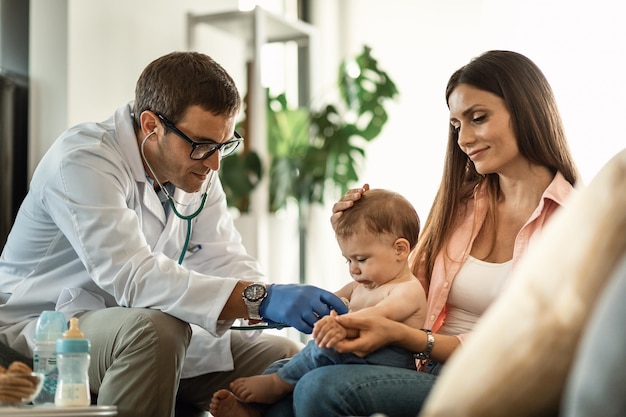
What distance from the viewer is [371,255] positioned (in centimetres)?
189

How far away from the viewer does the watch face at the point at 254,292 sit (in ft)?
6.70

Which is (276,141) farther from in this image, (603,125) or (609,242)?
(609,242)

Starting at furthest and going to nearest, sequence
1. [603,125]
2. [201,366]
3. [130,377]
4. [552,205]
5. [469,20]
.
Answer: [469,20] → [603,125] → [201,366] → [552,205] → [130,377]

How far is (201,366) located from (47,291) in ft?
1.55

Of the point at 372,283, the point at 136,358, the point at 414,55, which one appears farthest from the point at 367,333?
the point at 414,55

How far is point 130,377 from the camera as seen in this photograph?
1888 millimetres

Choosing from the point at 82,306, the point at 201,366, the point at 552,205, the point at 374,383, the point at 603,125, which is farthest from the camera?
the point at 603,125

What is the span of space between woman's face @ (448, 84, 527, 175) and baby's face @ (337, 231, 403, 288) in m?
0.38

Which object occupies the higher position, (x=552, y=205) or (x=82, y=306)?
(x=552, y=205)

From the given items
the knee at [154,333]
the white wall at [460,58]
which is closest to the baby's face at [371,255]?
the knee at [154,333]

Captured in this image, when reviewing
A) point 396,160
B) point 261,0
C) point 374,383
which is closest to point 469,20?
point 396,160

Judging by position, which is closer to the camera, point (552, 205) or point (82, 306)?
point (552, 205)

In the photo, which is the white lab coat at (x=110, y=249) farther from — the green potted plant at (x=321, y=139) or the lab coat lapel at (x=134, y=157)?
the green potted plant at (x=321, y=139)

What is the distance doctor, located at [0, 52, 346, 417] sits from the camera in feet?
6.44
